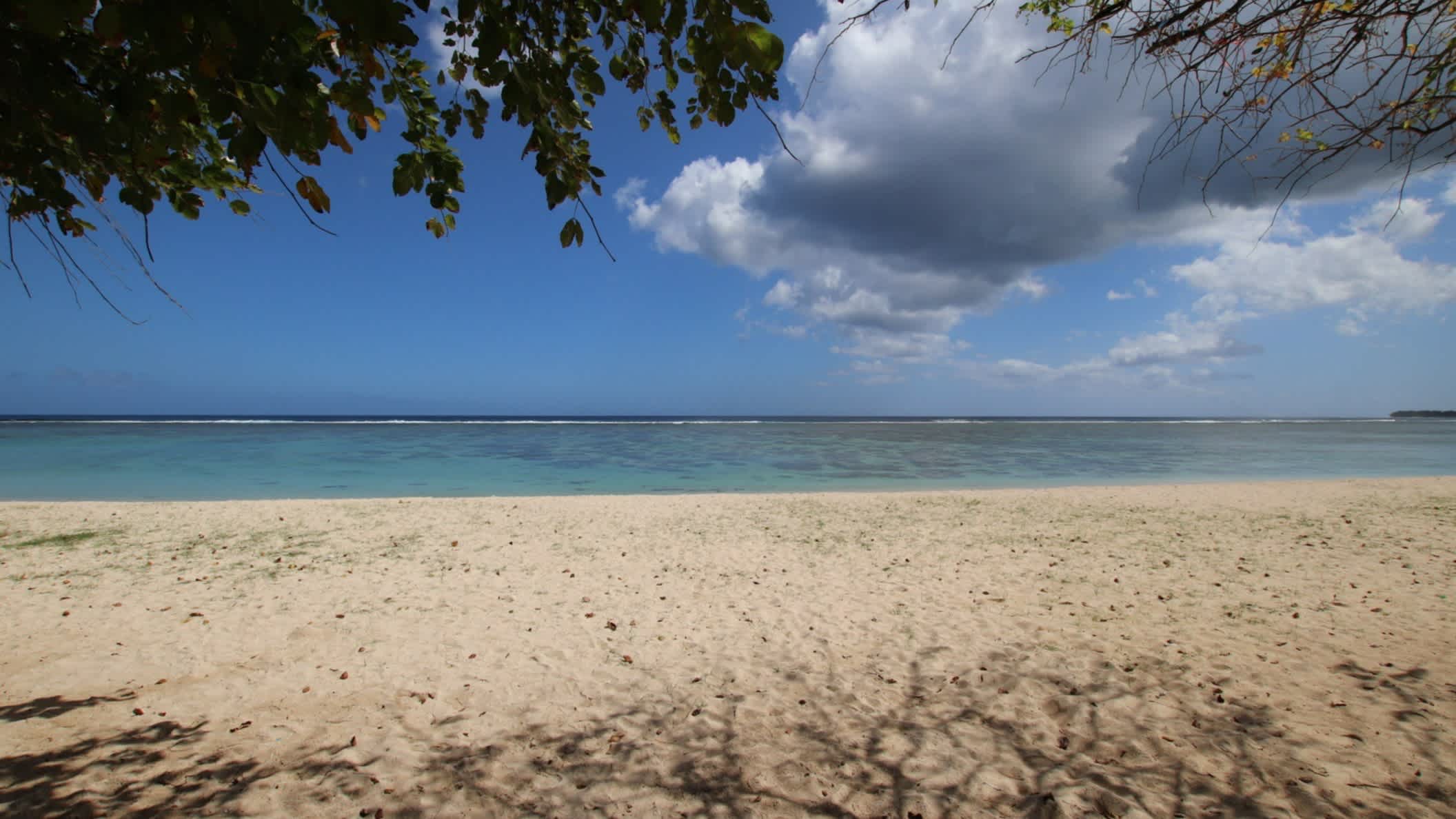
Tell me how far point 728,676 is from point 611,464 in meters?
21.2

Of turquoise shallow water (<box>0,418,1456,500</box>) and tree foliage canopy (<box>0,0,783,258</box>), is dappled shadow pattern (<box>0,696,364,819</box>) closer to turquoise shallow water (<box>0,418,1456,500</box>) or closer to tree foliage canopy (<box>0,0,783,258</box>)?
tree foliage canopy (<box>0,0,783,258</box>)

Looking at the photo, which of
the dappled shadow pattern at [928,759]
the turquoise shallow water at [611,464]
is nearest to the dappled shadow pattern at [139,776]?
the dappled shadow pattern at [928,759]

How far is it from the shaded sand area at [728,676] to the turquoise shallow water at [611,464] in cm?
969

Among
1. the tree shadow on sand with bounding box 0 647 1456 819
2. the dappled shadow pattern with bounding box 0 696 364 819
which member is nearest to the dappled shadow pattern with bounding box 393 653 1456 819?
the tree shadow on sand with bounding box 0 647 1456 819

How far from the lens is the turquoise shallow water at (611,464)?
60.0ft

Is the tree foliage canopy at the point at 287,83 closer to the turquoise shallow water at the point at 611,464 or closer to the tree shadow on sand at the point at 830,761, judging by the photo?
the tree shadow on sand at the point at 830,761

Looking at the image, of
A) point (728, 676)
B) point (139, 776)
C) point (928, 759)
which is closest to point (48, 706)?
point (139, 776)

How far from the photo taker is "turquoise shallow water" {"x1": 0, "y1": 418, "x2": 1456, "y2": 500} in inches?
720

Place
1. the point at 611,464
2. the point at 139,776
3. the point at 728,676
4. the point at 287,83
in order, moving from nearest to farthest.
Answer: the point at 287,83
the point at 139,776
the point at 728,676
the point at 611,464

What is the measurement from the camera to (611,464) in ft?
83.1

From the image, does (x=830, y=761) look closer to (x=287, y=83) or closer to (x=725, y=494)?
(x=287, y=83)

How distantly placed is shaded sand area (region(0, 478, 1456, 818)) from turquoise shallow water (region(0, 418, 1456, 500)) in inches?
382

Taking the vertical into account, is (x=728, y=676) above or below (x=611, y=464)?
above

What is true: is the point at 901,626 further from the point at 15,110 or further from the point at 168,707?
the point at 15,110
